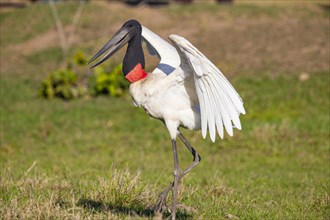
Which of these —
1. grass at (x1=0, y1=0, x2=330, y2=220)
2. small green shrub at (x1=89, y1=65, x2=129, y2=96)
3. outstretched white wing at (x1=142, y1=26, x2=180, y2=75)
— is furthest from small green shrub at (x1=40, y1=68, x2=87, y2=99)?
outstretched white wing at (x1=142, y1=26, x2=180, y2=75)

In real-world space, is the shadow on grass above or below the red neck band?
below

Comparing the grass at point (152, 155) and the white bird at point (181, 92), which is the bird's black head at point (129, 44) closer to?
the white bird at point (181, 92)

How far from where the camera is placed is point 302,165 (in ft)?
32.9

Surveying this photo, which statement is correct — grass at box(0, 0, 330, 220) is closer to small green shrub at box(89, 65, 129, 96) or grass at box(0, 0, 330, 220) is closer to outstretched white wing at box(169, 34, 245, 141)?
small green shrub at box(89, 65, 129, 96)

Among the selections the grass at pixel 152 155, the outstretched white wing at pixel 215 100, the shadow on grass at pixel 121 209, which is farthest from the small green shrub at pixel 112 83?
the outstretched white wing at pixel 215 100

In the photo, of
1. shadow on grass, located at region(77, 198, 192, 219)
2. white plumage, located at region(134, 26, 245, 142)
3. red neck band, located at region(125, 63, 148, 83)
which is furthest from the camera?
red neck band, located at region(125, 63, 148, 83)

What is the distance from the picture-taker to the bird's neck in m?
5.71

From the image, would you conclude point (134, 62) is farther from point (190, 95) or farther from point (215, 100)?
point (215, 100)

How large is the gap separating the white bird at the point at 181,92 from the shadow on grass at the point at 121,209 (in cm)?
13

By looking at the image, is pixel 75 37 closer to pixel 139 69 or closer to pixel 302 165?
pixel 302 165

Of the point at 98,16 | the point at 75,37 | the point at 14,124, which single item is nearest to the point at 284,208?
the point at 14,124

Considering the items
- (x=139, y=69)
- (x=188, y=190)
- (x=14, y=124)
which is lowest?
(x=14, y=124)

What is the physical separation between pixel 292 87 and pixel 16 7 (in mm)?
15275

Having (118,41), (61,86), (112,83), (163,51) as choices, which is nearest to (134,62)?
(118,41)
